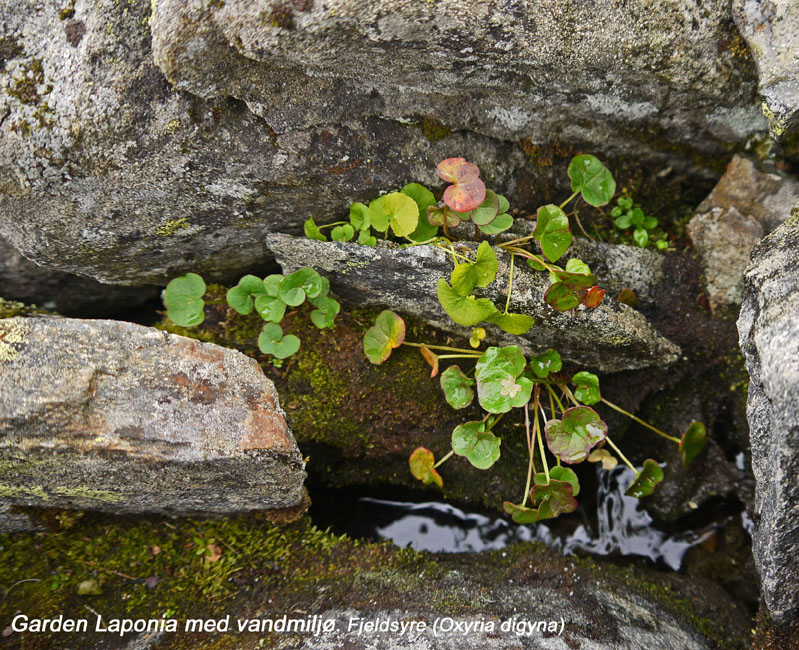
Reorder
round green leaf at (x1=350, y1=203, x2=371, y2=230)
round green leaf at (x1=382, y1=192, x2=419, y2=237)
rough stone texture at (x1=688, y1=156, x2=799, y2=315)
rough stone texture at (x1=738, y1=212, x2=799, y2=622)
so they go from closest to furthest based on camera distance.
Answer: rough stone texture at (x1=738, y1=212, x2=799, y2=622)
round green leaf at (x1=382, y1=192, x2=419, y2=237)
round green leaf at (x1=350, y1=203, x2=371, y2=230)
rough stone texture at (x1=688, y1=156, x2=799, y2=315)

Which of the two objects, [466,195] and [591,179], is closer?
[466,195]

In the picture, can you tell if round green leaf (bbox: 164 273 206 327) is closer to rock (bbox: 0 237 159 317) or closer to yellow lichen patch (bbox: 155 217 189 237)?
yellow lichen patch (bbox: 155 217 189 237)

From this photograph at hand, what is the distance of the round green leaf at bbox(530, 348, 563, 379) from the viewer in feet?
8.82

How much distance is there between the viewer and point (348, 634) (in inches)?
86.0

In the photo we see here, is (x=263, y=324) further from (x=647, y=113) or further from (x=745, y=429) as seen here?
(x=745, y=429)

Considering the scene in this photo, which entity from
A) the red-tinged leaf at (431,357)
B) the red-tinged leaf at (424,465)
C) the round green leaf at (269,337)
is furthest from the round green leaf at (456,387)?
the round green leaf at (269,337)

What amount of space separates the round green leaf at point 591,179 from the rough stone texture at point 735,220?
0.64 m

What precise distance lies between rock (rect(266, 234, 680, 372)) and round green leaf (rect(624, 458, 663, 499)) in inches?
20.3

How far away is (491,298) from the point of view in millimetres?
2584

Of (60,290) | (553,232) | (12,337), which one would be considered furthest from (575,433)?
(60,290)

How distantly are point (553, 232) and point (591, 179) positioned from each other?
39 centimetres

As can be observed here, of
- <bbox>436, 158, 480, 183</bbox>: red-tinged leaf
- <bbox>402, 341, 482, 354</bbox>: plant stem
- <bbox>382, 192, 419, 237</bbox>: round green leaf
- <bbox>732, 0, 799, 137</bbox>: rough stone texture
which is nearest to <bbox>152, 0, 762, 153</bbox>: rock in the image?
<bbox>732, 0, 799, 137</bbox>: rough stone texture

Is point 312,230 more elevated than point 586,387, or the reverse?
point 312,230

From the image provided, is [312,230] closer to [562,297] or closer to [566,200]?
[562,297]
